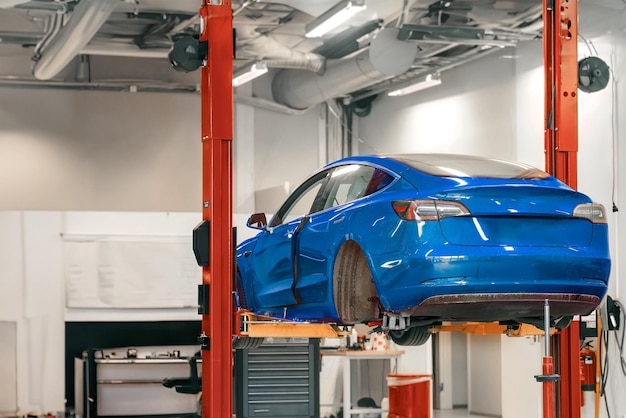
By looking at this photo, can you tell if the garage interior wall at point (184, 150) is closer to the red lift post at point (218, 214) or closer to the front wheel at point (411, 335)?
the front wheel at point (411, 335)

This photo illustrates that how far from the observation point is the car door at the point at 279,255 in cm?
546

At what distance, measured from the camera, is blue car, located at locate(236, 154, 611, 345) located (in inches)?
176

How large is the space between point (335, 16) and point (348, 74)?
9.34 feet

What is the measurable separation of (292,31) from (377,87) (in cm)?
210

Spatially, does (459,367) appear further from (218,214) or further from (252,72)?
(218,214)

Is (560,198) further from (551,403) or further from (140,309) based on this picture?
(140,309)

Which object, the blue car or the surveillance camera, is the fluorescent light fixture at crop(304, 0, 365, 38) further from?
the blue car

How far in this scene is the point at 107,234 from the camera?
10539 mm

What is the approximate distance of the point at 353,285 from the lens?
5008 millimetres

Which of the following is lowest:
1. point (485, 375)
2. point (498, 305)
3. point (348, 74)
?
point (485, 375)

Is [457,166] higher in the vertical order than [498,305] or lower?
higher

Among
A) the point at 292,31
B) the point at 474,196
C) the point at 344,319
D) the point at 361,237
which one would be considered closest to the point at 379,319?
the point at 344,319

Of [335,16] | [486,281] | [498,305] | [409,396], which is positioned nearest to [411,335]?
[498,305]

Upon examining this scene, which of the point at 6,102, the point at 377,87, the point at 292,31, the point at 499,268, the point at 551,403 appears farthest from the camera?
the point at 377,87
